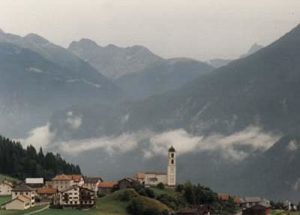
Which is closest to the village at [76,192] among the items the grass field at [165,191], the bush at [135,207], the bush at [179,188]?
the bush at [179,188]

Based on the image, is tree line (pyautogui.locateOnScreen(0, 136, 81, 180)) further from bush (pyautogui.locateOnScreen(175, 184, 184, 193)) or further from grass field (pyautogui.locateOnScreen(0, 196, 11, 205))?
bush (pyautogui.locateOnScreen(175, 184, 184, 193))

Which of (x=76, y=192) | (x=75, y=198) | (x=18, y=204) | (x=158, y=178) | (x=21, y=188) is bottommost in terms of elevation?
(x=18, y=204)

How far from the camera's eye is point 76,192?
125938 mm

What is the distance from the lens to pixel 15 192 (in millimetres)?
131500

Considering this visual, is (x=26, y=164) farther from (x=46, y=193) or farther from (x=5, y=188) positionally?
(x=46, y=193)

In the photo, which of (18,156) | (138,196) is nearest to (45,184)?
(18,156)

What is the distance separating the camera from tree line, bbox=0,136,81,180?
160 metres

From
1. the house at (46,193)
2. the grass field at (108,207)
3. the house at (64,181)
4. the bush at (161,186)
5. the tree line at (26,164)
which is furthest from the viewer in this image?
the tree line at (26,164)

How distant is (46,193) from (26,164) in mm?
24602

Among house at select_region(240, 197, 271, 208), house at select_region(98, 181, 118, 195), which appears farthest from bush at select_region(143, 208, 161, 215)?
house at select_region(240, 197, 271, 208)

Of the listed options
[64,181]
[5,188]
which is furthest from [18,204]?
[64,181]

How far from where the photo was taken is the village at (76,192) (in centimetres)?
12331

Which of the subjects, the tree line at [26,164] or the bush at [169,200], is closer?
the bush at [169,200]

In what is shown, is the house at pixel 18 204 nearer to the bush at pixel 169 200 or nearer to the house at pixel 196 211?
the bush at pixel 169 200
